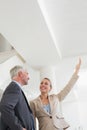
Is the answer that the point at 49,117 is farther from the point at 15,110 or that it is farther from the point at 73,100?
the point at 73,100

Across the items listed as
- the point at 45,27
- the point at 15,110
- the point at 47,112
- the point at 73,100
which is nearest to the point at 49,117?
the point at 47,112

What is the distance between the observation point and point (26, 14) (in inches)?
92.8

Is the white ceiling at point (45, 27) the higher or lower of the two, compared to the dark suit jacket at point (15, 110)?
higher

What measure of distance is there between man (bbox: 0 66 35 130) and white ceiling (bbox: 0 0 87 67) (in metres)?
0.71

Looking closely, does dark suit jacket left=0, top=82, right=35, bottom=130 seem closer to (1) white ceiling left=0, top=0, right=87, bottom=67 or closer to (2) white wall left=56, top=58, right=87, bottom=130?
(1) white ceiling left=0, top=0, right=87, bottom=67

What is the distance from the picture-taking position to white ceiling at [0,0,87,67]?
2299 millimetres

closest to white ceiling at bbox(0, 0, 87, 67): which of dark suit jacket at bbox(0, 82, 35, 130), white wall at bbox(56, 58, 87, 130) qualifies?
white wall at bbox(56, 58, 87, 130)

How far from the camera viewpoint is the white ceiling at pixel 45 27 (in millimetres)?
2299

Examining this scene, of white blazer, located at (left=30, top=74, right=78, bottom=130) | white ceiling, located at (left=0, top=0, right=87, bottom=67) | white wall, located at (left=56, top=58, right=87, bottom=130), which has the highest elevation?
white ceiling, located at (left=0, top=0, right=87, bottom=67)

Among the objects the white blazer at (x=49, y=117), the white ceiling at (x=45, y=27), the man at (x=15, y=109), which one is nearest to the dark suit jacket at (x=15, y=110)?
the man at (x=15, y=109)

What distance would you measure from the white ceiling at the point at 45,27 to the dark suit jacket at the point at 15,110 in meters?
0.83

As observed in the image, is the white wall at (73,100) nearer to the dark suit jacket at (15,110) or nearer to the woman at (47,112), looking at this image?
the woman at (47,112)

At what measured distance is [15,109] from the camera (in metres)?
1.84

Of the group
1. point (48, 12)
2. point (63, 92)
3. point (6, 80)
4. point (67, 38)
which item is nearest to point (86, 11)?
point (48, 12)
